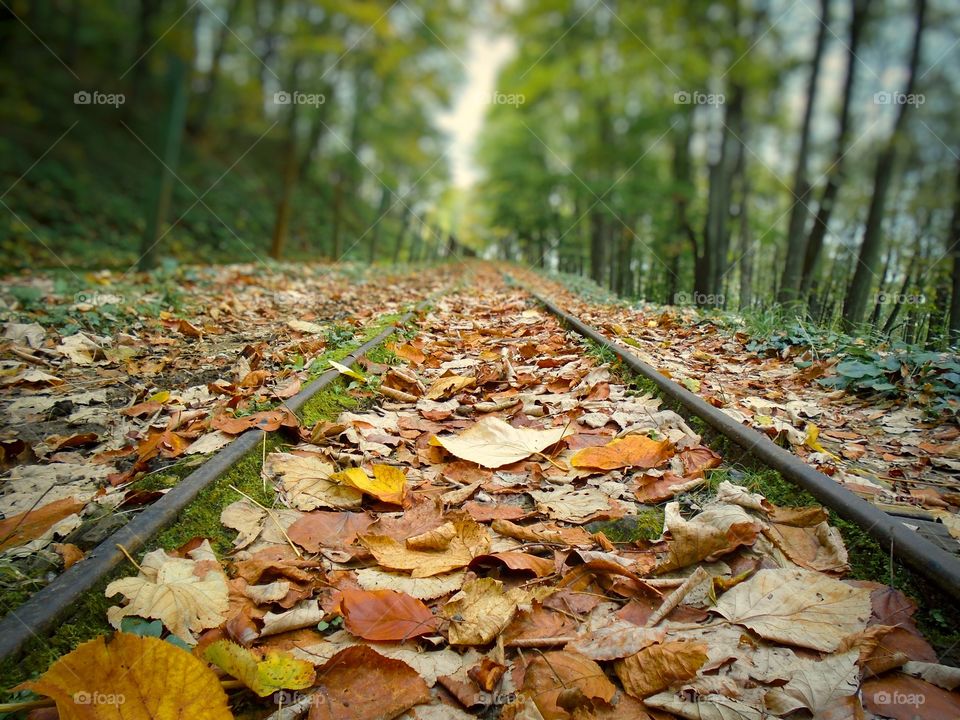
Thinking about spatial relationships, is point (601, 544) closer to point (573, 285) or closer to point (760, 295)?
point (760, 295)

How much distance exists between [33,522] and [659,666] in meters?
1.95

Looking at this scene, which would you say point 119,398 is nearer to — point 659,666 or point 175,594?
point 175,594

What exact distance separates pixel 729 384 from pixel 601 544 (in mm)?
2105

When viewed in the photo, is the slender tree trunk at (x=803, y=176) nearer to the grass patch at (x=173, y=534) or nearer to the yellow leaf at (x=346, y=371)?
the yellow leaf at (x=346, y=371)

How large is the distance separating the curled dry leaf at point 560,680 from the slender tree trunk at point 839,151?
9.07 meters

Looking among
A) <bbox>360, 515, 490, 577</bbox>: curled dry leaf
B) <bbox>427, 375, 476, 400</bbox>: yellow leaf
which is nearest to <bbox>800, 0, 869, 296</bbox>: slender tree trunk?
<bbox>427, 375, 476, 400</bbox>: yellow leaf

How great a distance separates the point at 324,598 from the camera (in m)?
1.52

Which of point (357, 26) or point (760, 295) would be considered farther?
point (357, 26)

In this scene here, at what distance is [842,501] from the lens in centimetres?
174

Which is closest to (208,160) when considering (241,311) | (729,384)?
(241,311)

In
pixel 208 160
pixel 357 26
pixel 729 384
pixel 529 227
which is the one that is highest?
pixel 357 26

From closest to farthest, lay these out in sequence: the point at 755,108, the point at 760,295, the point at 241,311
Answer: the point at 241,311 < the point at 760,295 < the point at 755,108

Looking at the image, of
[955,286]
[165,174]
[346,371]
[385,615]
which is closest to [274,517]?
[385,615]

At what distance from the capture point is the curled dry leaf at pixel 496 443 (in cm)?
227
